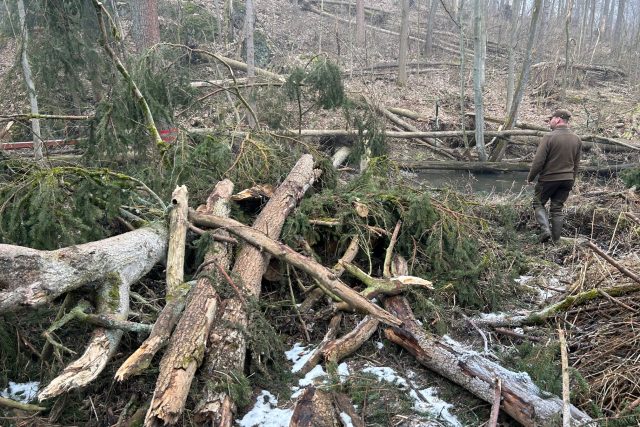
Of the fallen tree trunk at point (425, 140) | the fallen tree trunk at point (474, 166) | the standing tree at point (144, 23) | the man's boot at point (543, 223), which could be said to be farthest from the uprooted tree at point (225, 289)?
the fallen tree trunk at point (425, 140)

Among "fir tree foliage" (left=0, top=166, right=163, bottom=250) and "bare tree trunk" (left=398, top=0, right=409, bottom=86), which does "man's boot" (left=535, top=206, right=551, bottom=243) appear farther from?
"bare tree trunk" (left=398, top=0, right=409, bottom=86)

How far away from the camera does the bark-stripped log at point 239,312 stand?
3193mm

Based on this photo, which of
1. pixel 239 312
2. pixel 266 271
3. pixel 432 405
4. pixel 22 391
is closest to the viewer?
pixel 432 405

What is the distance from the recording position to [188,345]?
3373 millimetres

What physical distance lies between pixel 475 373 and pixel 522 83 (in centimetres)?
995

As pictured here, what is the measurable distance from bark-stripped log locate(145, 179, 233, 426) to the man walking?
4.66m

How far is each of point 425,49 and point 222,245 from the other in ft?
67.8

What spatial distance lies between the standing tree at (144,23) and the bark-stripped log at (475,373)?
27.2 ft

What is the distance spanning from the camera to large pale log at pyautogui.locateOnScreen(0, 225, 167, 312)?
321 centimetres

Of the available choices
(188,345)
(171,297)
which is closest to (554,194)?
(171,297)

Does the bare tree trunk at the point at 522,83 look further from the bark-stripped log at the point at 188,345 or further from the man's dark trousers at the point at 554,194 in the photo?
the bark-stripped log at the point at 188,345

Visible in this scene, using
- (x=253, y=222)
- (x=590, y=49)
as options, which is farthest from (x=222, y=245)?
(x=590, y=49)

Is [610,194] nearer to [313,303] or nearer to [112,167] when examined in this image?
[313,303]

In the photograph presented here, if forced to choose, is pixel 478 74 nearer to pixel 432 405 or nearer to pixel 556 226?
pixel 556 226
